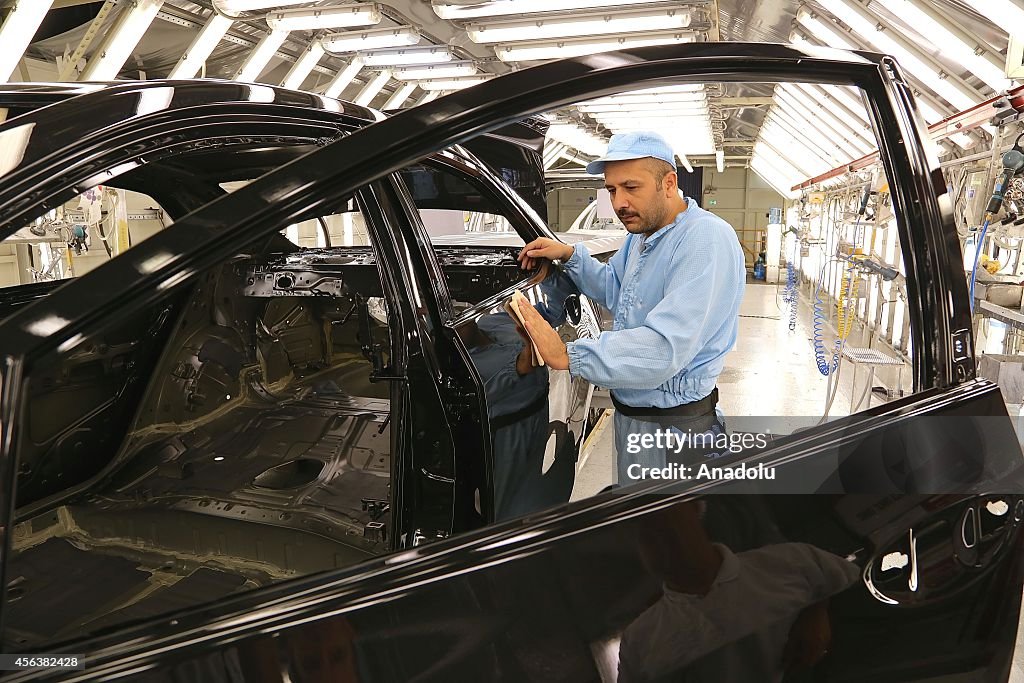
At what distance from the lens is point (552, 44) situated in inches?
204

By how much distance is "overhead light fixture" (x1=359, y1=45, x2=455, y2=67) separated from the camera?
6.09 metres

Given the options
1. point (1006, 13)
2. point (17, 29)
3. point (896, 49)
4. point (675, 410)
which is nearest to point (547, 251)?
point (675, 410)

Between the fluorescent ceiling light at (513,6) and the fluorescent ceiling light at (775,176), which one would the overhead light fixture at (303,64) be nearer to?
the fluorescent ceiling light at (513,6)

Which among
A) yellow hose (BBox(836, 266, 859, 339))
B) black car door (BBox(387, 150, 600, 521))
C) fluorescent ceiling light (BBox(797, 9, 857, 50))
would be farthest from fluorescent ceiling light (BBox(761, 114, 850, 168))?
black car door (BBox(387, 150, 600, 521))

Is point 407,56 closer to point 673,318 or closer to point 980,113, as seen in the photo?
point 980,113

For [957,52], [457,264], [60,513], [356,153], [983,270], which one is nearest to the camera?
[356,153]

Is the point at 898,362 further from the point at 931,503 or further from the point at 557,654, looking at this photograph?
the point at 557,654

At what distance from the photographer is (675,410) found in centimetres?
158

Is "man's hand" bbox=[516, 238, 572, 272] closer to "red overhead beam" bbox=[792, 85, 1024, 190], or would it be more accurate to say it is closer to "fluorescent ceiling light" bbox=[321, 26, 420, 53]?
"red overhead beam" bbox=[792, 85, 1024, 190]

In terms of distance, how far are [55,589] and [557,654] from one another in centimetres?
144

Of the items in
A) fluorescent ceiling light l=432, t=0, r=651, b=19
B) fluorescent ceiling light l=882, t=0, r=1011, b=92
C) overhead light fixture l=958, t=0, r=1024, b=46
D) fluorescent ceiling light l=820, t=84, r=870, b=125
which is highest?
fluorescent ceiling light l=432, t=0, r=651, b=19

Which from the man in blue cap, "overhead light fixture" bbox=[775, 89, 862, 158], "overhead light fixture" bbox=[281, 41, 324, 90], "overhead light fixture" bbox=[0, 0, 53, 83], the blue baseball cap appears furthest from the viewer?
"overhead light fixture" bbox=[775, 89, 862, 158]

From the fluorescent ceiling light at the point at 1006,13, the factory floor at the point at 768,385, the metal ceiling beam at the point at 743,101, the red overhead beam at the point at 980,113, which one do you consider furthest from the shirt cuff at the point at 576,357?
the metal ceiling beam at the point at 743,101

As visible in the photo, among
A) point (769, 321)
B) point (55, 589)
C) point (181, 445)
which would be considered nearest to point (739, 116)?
point (769, 321)
